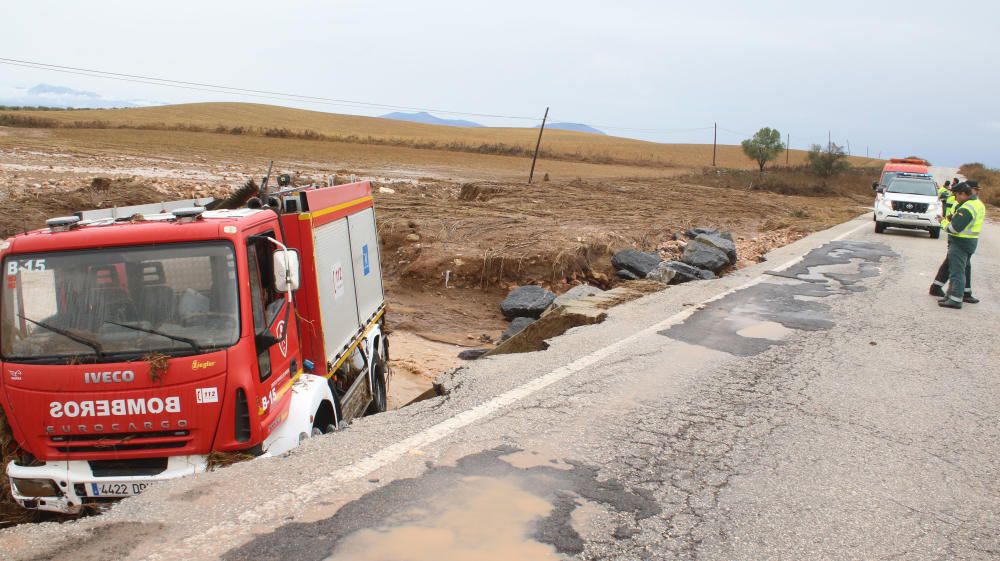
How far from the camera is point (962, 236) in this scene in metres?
10.5

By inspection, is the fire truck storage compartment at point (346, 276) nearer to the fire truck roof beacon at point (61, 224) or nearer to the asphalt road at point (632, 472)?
the asphalt road at point (632, 472)

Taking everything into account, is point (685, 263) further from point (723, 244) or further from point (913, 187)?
point (913, 187)

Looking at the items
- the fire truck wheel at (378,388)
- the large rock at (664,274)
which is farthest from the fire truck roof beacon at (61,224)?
the large rock at (664,274)

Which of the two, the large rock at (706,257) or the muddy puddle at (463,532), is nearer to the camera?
the muddy puddle at (463,532)

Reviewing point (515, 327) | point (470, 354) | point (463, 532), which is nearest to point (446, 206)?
point (515, 327)

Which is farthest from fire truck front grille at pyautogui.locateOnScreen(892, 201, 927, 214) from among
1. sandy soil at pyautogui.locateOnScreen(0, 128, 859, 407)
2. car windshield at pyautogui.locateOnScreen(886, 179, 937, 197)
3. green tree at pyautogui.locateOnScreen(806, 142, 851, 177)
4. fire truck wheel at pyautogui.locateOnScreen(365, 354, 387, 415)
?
green tree at pyautogui.locateOnScreen(806, 142, 851, 177)

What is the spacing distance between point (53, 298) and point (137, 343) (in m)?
0.66

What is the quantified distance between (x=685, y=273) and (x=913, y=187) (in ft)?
43.6

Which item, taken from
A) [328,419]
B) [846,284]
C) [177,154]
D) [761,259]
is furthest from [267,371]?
[177,154]

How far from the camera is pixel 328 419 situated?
6.40 metres

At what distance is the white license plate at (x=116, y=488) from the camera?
4730 millimetres

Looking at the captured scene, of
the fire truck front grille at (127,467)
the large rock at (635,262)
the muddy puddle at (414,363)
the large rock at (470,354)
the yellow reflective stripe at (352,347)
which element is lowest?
the muddy puddle at (414,363)

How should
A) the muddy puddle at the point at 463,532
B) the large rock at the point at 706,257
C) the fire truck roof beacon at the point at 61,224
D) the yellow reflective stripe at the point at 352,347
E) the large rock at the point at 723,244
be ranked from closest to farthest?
the muddy puddle at the point at 463,532 → the fire truck roof beacon at the point at 61,224 → the yellow reflective stripe at the point at 352,347 → the large rock at the point at 706,257 → the large rock at the point at 723,244

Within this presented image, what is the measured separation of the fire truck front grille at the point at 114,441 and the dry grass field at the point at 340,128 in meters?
58.4
